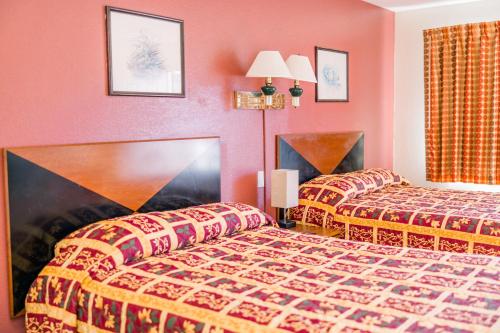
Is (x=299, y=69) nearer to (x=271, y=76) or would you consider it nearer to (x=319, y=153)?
(x=271, y=76)

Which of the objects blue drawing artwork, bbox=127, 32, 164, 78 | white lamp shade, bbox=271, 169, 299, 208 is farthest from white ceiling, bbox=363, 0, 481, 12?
blue drawing artwork, bbox=127, 32, 164, 78

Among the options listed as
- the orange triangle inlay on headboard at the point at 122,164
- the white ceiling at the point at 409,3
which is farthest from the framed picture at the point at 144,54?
the white ceiling at the point at 409,3

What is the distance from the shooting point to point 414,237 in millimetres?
3162

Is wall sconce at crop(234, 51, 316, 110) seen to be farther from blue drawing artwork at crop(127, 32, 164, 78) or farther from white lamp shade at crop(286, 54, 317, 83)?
blue drawing artwork at crop(127, 32, 164, 78)

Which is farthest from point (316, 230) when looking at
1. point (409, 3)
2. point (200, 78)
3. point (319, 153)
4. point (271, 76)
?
point (409, 3)

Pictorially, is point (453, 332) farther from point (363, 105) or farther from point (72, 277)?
point (363, 105)

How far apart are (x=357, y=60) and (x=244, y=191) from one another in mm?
1887

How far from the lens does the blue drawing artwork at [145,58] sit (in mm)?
2781

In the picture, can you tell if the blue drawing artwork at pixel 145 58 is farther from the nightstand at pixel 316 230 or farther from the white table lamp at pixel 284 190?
the nightstand at pixel 316 230

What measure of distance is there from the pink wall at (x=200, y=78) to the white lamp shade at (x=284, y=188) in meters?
0.20

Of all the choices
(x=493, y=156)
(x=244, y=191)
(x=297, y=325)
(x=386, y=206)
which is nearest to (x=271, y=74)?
(x=244, y=191)

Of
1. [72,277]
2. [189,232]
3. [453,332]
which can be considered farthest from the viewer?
[189,232]

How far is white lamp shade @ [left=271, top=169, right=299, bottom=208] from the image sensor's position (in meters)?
3.38

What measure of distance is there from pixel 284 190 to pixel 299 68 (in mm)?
881
